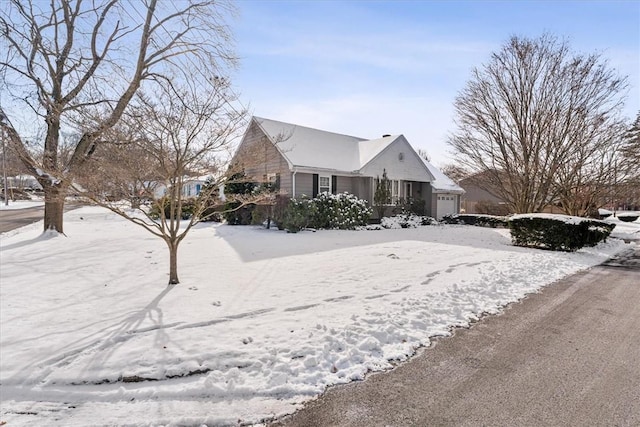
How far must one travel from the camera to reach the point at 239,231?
15.0 meters

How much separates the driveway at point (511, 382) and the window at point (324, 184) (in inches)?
528

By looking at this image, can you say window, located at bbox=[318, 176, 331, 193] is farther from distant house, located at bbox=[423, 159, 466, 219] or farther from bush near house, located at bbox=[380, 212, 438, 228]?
distant house, located at bbox=[423, 159, 466, 219]

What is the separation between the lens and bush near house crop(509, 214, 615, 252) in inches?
450

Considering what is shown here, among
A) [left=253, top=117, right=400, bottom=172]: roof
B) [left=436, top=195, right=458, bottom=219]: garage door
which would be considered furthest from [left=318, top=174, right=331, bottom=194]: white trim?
[left=436, top=195, right=458, bottom=219]: garage door

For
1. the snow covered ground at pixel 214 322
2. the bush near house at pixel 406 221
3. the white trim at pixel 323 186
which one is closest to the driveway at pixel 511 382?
the snow covered ground at pixel 214 322

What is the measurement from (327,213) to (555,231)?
8755mm

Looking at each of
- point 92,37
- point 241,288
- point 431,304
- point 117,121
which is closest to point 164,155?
point 117,121

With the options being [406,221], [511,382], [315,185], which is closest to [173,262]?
[511,382]

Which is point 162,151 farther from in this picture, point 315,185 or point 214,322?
point 315,185

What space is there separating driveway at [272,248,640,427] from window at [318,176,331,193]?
13411mm

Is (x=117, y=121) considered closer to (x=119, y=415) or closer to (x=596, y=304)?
(x=119, y=415)

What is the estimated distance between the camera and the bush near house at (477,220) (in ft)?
74.2

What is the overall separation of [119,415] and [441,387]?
276 cm

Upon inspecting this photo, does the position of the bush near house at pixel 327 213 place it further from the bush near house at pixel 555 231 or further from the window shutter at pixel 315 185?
the bush near house at pixel 555 231
